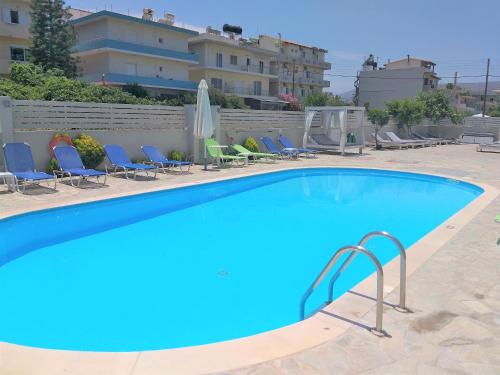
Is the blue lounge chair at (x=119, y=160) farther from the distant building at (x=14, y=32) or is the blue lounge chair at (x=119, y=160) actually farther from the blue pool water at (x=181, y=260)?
the distant building at (x=14, y=32)

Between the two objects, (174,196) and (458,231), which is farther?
(174,196)

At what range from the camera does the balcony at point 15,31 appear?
31250 millimetres

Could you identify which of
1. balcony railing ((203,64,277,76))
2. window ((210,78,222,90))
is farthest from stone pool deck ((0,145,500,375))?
balcony railing ((203,64,277,76))

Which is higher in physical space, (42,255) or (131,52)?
(131,52)

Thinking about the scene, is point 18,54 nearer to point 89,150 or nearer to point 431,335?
point 89,150

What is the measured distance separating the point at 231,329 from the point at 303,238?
3.39 m

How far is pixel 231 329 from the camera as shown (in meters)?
4.37

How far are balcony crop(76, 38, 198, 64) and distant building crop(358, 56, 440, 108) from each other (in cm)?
3442

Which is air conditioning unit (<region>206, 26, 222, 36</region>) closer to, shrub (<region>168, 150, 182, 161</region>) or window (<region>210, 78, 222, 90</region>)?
window (<region>210, 78, 222, 90</region>)

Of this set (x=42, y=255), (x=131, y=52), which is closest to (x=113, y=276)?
(x=42, y=255)

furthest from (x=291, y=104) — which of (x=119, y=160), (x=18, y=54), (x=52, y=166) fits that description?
(x=52, y=166)

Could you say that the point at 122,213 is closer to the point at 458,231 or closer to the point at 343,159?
the point at 458,231

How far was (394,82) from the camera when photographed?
209 feet

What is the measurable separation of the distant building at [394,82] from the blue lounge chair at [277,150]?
47361 mm
